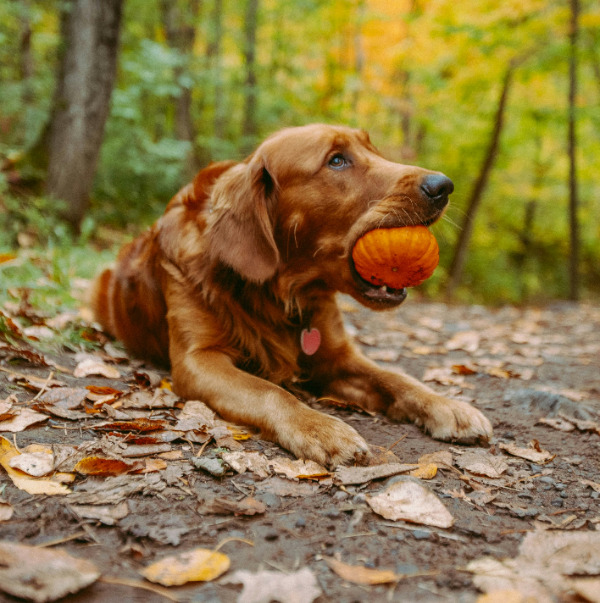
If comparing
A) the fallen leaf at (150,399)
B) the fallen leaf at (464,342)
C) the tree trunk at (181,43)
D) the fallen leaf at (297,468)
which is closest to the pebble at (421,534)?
the fallen leaf at (297,468)

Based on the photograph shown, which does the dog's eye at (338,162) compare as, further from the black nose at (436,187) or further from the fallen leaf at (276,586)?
the fallen leaf at (276,586)

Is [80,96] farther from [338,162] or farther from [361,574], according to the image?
[361,574]

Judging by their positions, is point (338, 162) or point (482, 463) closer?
point (482, 463)

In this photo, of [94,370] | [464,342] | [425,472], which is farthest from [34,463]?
[464,342]

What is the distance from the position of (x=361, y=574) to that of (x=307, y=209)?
5.64 feet

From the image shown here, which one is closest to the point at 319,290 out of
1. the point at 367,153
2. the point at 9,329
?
the point at 367,153

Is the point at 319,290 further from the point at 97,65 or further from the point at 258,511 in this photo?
the point at 97,65

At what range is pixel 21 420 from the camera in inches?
81.7

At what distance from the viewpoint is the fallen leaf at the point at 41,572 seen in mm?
1172

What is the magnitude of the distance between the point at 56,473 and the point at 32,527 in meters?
0.32

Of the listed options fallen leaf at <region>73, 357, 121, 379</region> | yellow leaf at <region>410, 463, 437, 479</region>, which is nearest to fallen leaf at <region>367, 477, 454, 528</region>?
yellow leaf at <region>410, 463, 437, 479</region>

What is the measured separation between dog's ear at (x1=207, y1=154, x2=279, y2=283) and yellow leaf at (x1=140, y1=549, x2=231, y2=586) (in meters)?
1.41

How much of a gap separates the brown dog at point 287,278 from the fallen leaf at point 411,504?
57 cm

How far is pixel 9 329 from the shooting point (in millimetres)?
2891
